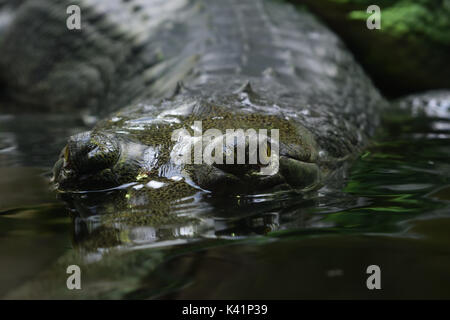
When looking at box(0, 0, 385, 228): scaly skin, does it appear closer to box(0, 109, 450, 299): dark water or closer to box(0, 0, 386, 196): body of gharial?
box(0, 0, 386, 196): body of gharial

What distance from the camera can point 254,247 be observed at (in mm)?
1295

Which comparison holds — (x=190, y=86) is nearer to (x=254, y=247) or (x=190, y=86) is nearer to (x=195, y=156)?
(x=195, y=156)

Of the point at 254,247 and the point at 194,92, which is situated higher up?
the point at 194,92

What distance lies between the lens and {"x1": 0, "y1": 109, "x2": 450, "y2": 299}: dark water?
112 centimetres

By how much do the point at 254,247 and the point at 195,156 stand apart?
56 cm

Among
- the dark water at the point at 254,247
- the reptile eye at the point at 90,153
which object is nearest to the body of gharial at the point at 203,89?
the reptile eye at the point at 90,153

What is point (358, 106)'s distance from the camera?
3283 mm

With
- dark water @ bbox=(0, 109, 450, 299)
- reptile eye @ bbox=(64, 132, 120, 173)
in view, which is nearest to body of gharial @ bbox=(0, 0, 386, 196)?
reptile eye @ bbox=(64, 132, 120, 173)

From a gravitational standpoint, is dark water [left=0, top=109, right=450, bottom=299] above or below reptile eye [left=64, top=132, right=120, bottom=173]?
below

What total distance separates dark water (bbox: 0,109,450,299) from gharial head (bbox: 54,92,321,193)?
0.31 feet

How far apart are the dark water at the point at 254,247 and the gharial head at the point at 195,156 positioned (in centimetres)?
9

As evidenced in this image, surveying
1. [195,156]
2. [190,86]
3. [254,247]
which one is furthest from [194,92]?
[254,247]

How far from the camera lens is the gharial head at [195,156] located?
1.70m

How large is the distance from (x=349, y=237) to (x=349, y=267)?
0.56 feet
